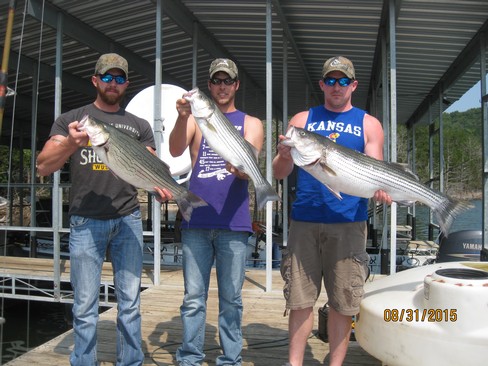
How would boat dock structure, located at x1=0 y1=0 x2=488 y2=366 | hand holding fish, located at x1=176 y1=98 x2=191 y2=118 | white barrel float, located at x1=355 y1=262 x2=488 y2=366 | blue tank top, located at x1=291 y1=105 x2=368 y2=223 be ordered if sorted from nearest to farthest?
white barrel float, located at x1=355 y1=262 x2=488 y2=366 → hand holding fish, located at x1=176 y1=98 x2=191 y2=118 → blue tank top, located at x1=291 y1=105 x2=368 y2=223 → boat dock structure, located at x1=0 y1=0 x2=488 y2=366

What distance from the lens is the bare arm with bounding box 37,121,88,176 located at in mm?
3068

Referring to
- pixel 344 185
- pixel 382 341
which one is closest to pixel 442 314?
pixel 382 341

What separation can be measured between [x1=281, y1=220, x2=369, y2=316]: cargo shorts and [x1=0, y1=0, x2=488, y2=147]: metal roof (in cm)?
341

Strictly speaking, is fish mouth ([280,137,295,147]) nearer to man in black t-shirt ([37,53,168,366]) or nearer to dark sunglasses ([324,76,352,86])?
dark sunglasses ([324,76,352,86])

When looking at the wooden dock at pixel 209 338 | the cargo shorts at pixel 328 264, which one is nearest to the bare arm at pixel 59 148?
the cargo shorts at pixel 328 264

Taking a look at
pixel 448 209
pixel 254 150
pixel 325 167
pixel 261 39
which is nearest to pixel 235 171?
→ pixel 254 150

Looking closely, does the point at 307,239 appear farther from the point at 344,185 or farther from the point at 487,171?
the point at 487,171

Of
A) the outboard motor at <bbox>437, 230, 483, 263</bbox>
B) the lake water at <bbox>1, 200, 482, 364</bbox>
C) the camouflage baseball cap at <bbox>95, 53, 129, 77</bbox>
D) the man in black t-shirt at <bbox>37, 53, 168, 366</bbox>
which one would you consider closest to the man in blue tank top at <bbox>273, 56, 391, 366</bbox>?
the man in black t-shirt at <bbox>37, 53, 168, 366</bbox>

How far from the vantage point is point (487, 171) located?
6836 mm

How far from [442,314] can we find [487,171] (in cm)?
460

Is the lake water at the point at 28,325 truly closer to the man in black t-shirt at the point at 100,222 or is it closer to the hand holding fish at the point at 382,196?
the man in black t-shirt at the point at 100,222

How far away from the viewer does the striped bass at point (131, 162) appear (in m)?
3.07

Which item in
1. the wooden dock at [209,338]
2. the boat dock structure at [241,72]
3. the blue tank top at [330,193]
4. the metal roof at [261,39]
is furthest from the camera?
the metal roof at [261,39]

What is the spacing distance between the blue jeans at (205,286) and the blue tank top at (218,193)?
0.08 metres
